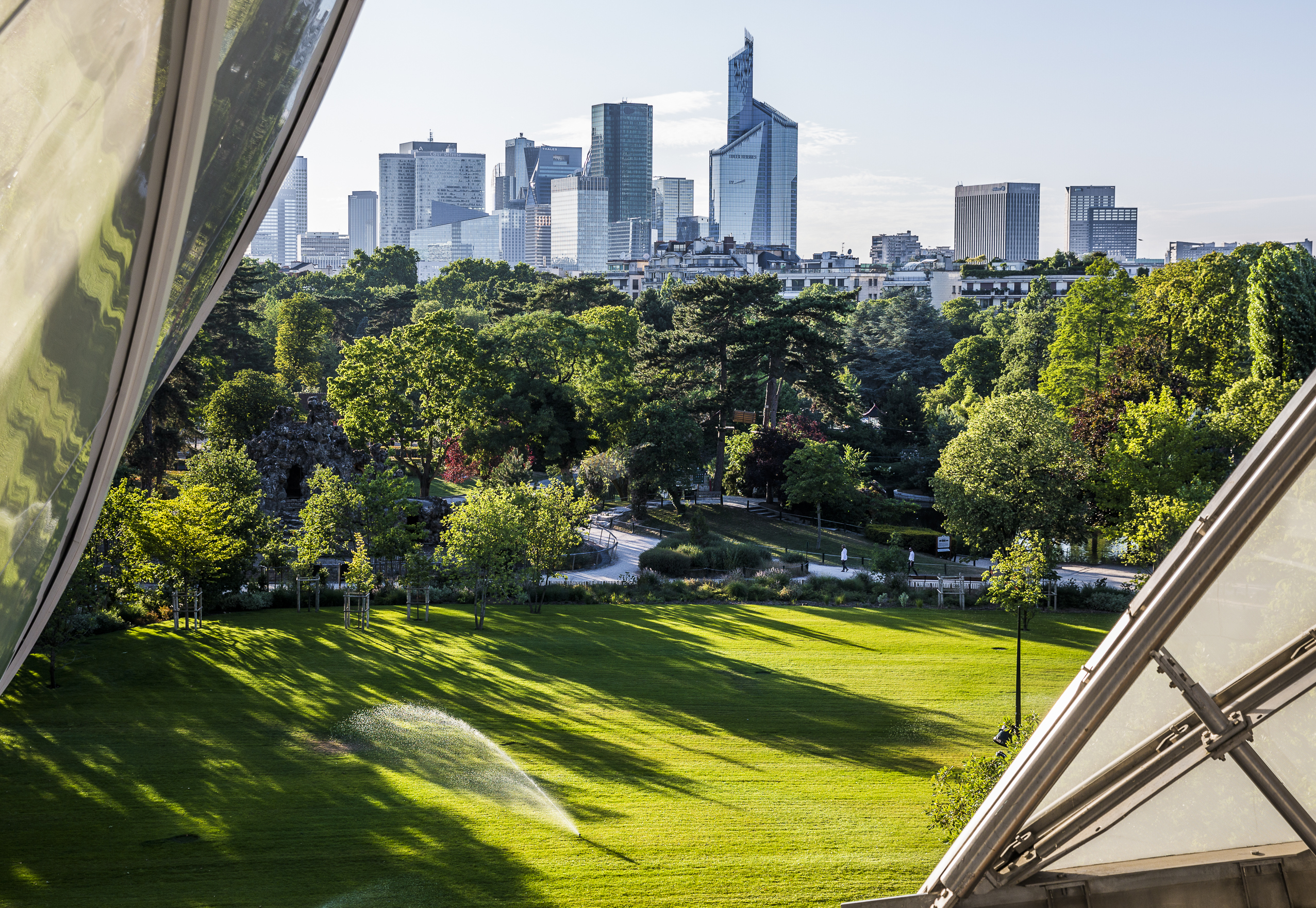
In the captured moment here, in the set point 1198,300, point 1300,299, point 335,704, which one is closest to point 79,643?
point 335,704

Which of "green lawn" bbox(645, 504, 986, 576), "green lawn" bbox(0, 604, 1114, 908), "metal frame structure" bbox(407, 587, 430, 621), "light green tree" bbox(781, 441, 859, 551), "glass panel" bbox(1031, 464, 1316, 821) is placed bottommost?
"green lawn" bbox(0, 604, 1114, 908)

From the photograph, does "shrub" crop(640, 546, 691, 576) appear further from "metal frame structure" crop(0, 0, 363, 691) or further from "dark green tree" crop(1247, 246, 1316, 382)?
"metal frame structure" crop(0, 0, 363, 691)

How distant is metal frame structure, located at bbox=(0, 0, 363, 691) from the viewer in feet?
6.28

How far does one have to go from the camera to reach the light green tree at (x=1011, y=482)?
30.8 m

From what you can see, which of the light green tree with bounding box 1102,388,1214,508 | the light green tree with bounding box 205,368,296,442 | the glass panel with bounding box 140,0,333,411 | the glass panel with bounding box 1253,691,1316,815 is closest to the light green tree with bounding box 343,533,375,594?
the light green tree with bounding box 205,368,296,442

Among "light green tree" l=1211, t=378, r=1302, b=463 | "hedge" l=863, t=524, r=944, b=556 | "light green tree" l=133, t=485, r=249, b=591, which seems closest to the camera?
"light green tree" l=133, t=485, r=249, b=591

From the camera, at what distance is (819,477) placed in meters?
39.6

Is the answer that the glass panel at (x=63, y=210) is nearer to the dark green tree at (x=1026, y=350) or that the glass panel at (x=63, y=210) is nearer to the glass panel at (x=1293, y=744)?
the glass panel at (x=1293, y=744)

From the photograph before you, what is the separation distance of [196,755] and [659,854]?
8836 millimetres

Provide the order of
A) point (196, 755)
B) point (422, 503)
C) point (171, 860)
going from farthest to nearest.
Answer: point (422, 503) → point (196, 755) → point (171, 860)

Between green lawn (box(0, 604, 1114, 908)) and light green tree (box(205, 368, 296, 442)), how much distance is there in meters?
16.4

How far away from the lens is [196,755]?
1777 centimetres

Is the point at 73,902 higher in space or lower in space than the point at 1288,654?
lower

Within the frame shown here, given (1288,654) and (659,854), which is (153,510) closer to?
(659,854)
